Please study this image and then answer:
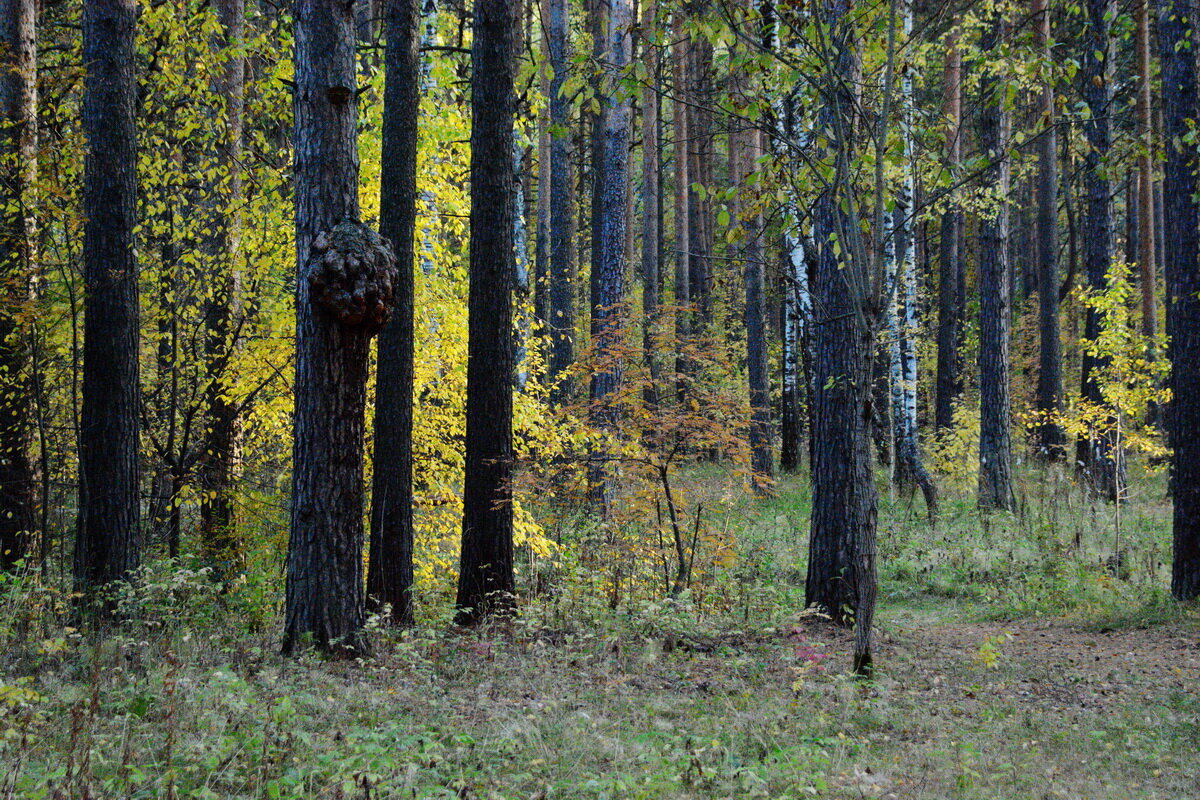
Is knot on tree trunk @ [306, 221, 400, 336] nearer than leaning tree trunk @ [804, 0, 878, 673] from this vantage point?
Yes

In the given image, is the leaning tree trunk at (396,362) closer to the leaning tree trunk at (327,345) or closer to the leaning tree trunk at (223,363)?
the leaning tree trunk at (327,345)

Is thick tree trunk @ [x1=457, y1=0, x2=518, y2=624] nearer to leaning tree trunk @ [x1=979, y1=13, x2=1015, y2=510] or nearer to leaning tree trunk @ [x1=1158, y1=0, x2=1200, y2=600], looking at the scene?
leaning tree trunk @ [x1=1158, y1=0, x2=1200, y2=600]

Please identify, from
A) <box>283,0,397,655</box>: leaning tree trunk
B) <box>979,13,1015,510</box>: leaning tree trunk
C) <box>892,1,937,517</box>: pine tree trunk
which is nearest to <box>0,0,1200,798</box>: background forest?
<box>283,0,397,655</box>: leaning tree trunk

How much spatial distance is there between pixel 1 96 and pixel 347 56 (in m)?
5.71

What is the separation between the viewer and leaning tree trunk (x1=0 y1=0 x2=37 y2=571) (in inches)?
330

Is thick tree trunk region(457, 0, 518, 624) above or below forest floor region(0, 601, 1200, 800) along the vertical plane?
above

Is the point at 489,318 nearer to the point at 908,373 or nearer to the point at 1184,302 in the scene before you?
the point at 1184,302

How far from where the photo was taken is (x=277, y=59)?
31.1 feet

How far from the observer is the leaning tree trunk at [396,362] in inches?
303

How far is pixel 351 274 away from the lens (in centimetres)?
528

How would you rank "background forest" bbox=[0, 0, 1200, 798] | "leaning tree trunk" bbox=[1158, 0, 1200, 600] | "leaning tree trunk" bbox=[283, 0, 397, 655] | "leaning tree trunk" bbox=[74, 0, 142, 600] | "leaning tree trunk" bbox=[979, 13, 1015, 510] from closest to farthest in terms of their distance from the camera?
"background forest" bbox=[0, 0, 1200, 798] → "leaning tree trunk" bbox=[283, 0, 397, 655] → "leaning tree trunk" bbox=[74, 0, 142, 600] → "leaning tree trunk" bbox=[1158, 0, 1200, 600] → "leaning tree trunk" bbox=[979, 13, 1015, 510]

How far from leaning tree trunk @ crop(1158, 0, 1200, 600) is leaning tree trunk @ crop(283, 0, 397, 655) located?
7.55 m

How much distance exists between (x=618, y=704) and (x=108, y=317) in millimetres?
5431

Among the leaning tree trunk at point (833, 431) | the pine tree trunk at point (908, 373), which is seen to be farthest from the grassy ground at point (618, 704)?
the pine tree trunk at point (908, 373)
